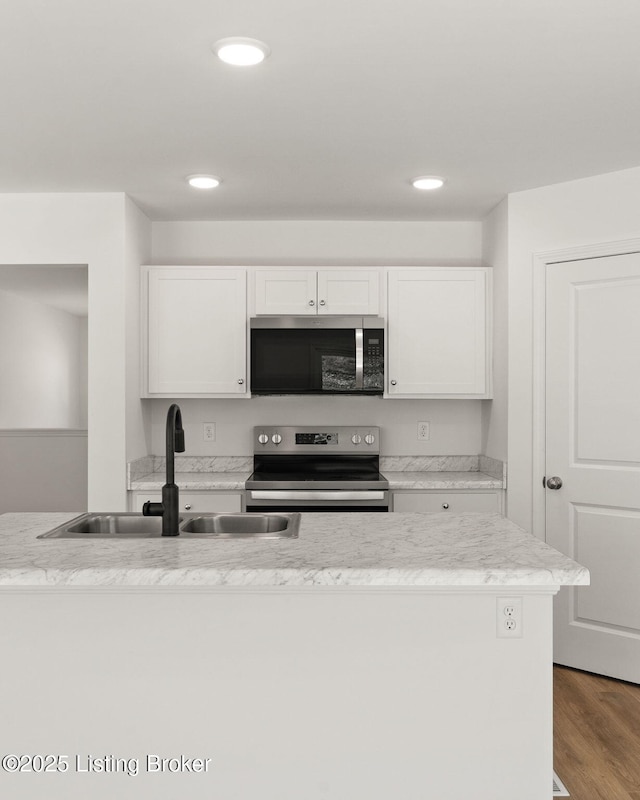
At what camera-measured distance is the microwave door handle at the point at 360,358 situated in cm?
409

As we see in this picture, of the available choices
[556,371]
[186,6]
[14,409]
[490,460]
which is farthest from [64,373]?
[186,6]

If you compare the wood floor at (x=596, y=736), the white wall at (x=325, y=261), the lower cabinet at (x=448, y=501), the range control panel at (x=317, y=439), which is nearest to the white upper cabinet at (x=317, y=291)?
the white wall at (x=325, y=261)

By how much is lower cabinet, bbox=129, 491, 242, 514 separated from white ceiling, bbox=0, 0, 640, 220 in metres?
1.63

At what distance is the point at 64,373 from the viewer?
791 cm

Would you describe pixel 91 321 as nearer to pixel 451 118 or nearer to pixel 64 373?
pixel 451 118

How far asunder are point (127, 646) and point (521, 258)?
288 centimetres

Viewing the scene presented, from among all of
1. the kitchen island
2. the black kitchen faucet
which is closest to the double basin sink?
the black kitchen faucet

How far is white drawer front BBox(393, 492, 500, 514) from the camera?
3.96 meters

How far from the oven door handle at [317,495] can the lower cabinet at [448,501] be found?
0.51 ft

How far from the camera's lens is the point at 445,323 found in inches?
166

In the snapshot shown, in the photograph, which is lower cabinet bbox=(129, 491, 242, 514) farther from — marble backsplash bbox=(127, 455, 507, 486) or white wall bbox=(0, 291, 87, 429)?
white wall bbox=(0, 291, 87, 429)

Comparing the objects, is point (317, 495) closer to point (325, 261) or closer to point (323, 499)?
point (323, 499)

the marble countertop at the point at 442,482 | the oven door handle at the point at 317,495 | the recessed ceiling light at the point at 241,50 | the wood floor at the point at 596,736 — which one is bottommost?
the wood floor at the point at 596,736

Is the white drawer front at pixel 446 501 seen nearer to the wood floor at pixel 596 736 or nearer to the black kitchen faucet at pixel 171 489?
the wood floor at pixel 596 736
